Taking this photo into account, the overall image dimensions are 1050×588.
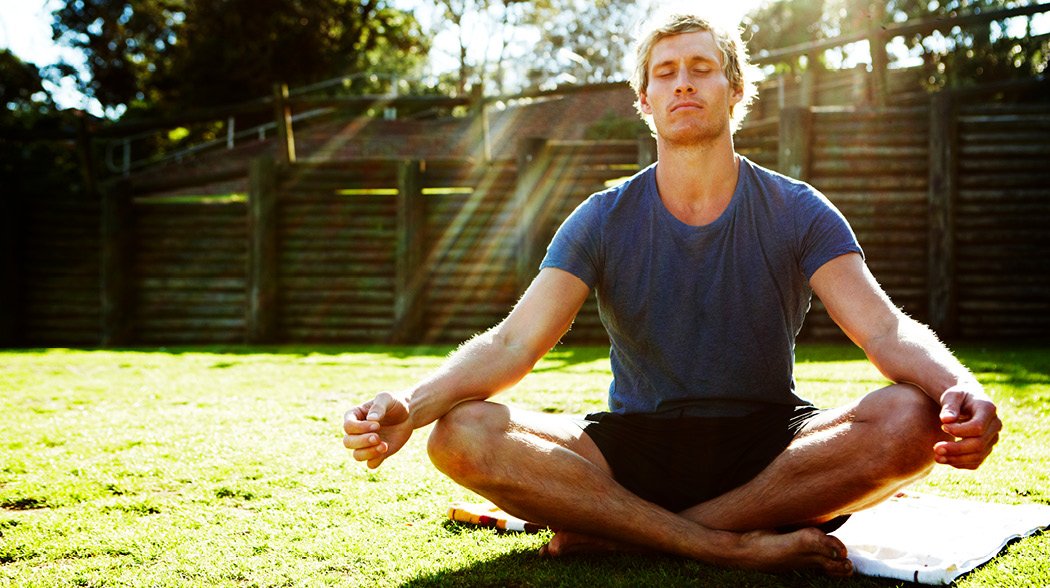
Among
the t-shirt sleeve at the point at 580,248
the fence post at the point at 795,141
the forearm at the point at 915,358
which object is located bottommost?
the forearm at the point at 915,358

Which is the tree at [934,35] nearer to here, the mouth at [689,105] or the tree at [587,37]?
the mouth at [689,105]

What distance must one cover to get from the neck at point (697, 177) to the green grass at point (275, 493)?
3.86ft

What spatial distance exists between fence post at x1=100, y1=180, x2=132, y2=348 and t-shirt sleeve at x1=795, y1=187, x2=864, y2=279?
36.2ft

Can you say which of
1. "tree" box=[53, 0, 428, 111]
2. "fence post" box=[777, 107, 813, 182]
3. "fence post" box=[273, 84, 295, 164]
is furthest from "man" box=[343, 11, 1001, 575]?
"tree" box=[53, 0, 428, 111]

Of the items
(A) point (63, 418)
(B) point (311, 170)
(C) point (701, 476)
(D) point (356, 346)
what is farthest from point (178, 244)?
(C) point (701, 476)

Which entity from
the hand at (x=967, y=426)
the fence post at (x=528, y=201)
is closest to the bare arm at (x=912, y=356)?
the hand at (x=967, y=426)

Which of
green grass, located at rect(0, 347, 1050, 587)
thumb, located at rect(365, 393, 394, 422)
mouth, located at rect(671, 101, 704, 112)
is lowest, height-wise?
green grass, located at rect(0, 347, 1050, 587)

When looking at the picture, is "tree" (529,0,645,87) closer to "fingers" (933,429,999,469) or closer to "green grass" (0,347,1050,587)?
"green grass" (0,347,1050,587)

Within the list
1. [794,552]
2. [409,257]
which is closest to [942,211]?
[409,257]

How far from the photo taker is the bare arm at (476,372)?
2.39 metres

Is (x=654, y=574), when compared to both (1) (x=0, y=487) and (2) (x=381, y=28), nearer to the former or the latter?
(1) (x=0, y=487)

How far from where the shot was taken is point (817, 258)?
9.02 ft

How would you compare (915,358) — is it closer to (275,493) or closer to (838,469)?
(838,469)

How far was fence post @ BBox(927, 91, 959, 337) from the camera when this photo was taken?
384 inches
